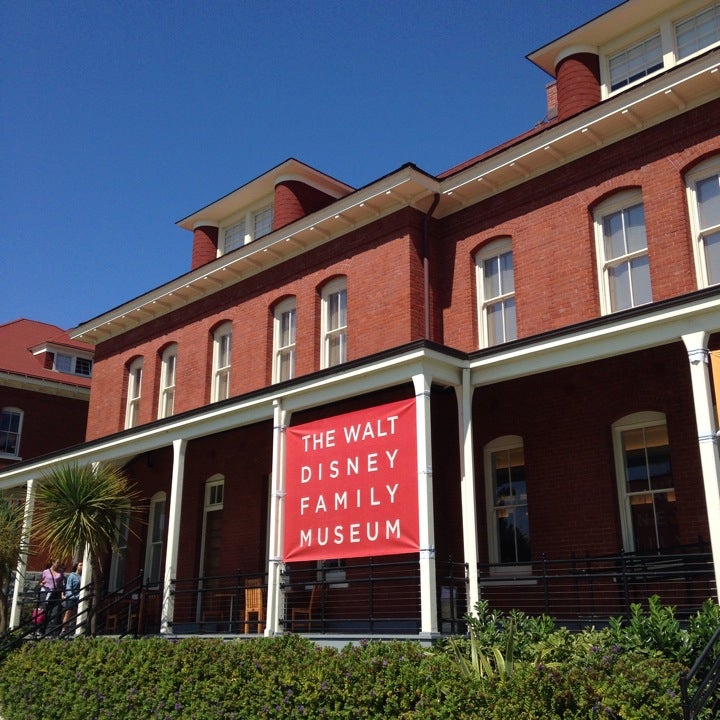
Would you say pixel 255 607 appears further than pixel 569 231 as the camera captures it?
Yes

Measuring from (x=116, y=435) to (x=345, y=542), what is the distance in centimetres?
779

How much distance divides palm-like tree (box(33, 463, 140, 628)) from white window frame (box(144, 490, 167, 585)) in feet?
13.1

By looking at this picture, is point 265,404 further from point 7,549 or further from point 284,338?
point 7,549

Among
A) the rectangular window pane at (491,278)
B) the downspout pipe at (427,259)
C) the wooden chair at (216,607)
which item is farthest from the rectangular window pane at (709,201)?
the wooden chair at (216,607)

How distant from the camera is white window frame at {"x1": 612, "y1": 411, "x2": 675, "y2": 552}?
43.2ft

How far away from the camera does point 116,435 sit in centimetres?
1884

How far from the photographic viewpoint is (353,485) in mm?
13273

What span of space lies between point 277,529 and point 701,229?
27.3 feet

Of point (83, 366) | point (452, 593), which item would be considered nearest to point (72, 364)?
point (83, 366)

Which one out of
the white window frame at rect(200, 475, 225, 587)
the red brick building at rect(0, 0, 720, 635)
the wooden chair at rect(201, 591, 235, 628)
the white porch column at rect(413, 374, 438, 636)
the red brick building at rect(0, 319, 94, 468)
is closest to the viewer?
the white porch column at rect(413, 374, 438, 636)

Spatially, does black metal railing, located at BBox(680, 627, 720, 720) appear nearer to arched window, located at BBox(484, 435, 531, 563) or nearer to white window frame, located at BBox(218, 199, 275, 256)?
arched window, located at BBox(484, 435, 531, 563)

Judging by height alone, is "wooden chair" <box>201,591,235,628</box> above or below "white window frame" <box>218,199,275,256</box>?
below

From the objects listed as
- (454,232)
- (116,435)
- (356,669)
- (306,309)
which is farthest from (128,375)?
(356,669)

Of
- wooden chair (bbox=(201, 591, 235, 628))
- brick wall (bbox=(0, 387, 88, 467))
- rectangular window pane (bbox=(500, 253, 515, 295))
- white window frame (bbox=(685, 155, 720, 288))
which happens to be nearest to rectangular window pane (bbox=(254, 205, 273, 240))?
rectangular window pane (bbox=(500, 253, 515, 295))
